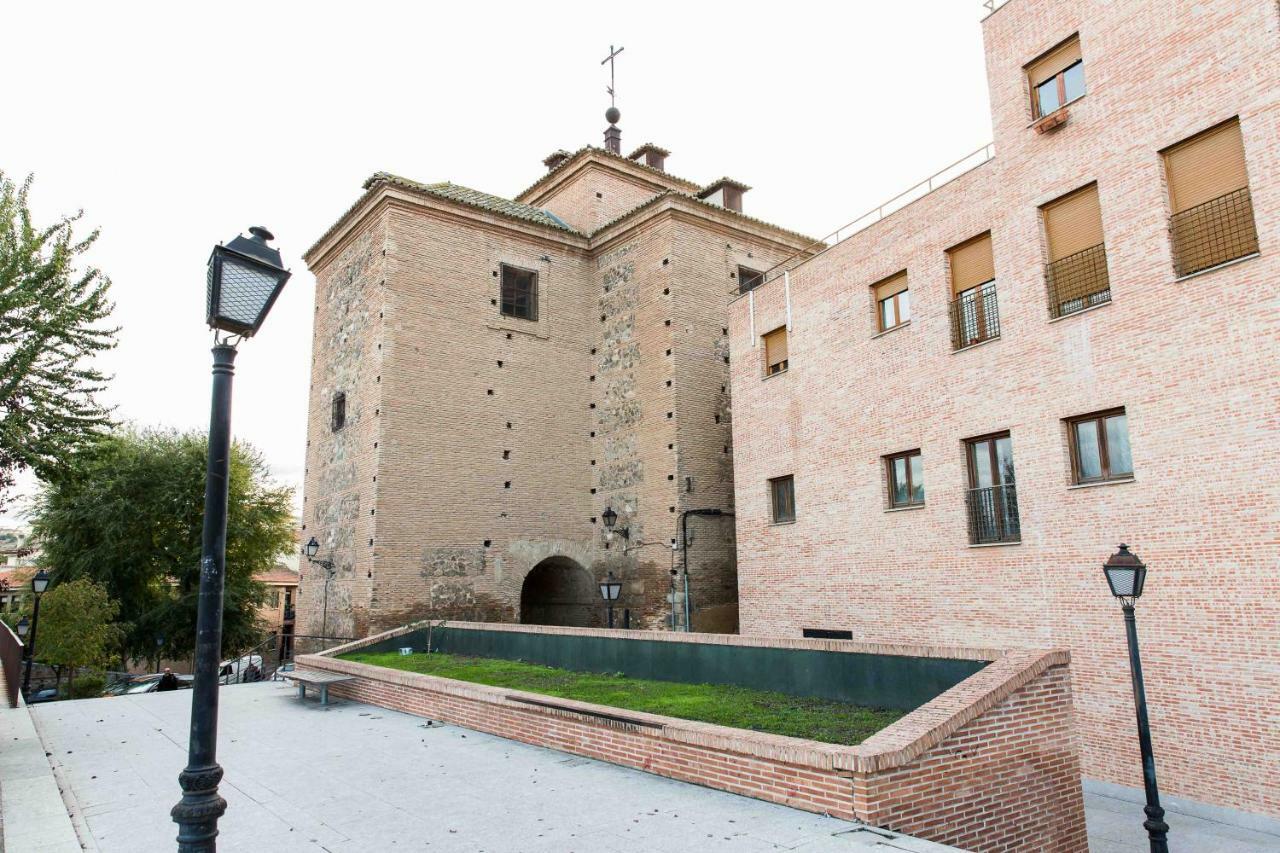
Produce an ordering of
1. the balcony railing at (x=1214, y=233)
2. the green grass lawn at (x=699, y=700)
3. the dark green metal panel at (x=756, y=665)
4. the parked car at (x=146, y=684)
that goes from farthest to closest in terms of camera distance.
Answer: the parked car at (x=146, y=684) → the balcony railing at (x=1214, y=233) → the dark green metal panel at (x=756, y=665) → the green grass lawn at (x=699, y=700)

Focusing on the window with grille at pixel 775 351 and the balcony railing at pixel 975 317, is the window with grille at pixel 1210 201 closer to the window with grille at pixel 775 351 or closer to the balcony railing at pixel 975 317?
the balcony railing at pixel 975 317

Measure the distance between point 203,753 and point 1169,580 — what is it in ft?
32.1

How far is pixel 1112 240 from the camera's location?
10.3 metres

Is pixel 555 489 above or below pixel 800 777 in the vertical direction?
above

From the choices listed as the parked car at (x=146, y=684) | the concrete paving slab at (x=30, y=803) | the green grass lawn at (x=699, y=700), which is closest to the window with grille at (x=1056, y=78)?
the green grass lawn at (x=699, y=700)

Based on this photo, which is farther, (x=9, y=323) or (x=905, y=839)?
(x=9, y=323)

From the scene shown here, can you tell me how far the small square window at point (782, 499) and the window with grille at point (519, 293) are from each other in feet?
27.2

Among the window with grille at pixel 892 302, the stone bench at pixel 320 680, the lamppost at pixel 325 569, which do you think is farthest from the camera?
the lamppost at pixel 325 569

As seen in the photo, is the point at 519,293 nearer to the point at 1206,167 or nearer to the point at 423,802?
the point at 1206,167

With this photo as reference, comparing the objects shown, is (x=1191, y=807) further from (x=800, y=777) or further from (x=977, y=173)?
(x=977, y=173)

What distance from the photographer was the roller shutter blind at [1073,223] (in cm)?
1074

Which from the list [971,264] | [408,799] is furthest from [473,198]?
[408,799]

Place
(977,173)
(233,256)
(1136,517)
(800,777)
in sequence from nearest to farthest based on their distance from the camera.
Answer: (233,256), (800,777), (1136,517), (977,173)

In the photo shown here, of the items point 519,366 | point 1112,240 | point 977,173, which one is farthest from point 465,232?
point 1112,240
